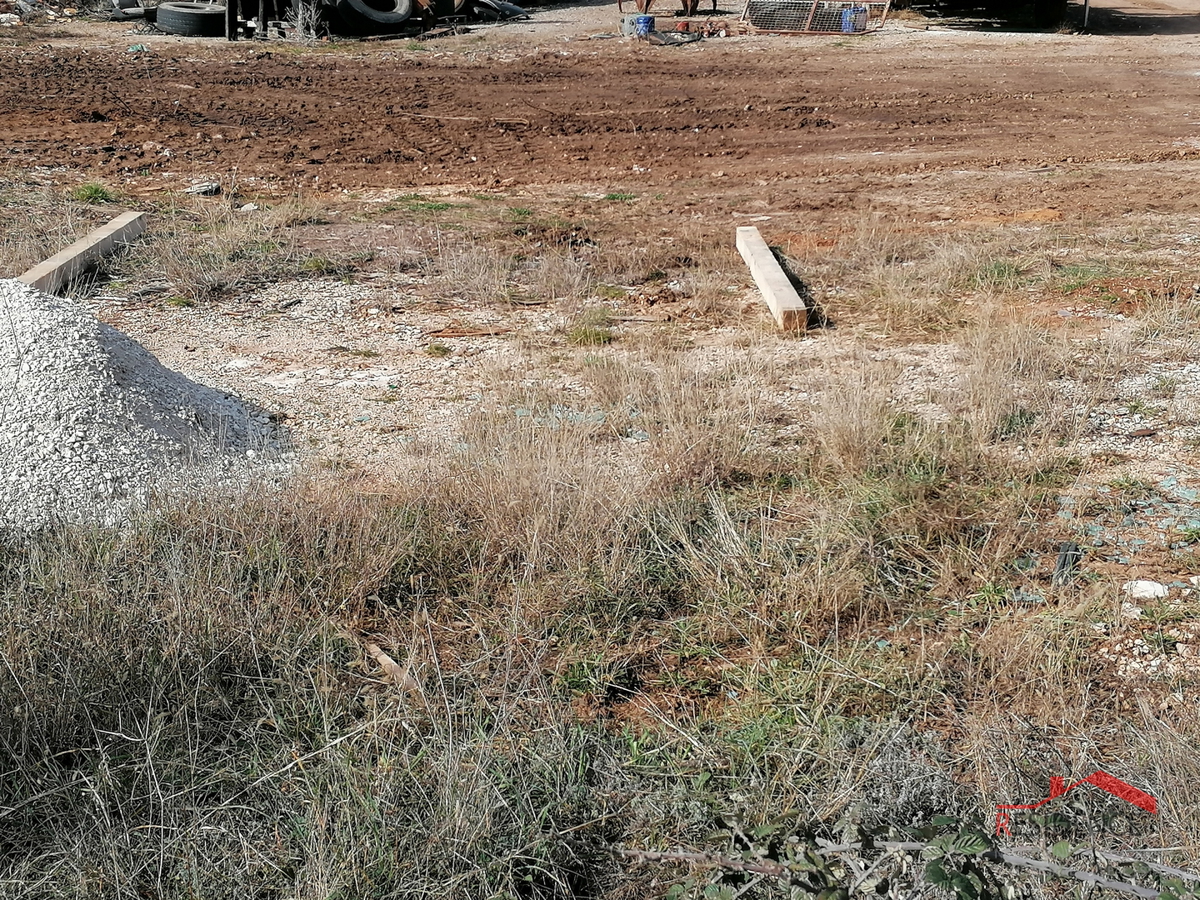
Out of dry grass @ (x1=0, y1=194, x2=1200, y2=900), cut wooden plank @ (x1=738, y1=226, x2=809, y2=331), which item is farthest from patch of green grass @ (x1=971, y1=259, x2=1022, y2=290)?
dry grass @ (x1=0, y1=194, x2=1200, y2=900)

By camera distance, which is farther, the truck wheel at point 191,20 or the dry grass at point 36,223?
the truck wheel at point 191,20

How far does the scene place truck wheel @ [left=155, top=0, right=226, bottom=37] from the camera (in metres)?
18.0

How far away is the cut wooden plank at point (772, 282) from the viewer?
20.1 feet

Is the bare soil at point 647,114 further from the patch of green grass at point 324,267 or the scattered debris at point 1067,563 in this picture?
the scattered debris at point 1067,563

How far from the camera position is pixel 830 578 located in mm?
3561

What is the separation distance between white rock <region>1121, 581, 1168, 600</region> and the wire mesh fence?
16.7 m

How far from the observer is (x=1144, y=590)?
3.64 meters

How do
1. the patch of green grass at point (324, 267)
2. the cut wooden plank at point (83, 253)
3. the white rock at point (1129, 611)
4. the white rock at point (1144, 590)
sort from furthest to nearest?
the patch of green grass at point (324, 267), the cut wooden plank at point (83, 253), the white rock at point (1144, 590), the white rock at point (1129, 611)

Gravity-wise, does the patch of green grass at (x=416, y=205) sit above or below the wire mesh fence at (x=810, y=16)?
below

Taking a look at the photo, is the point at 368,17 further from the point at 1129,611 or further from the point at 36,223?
the point at 1129,611
